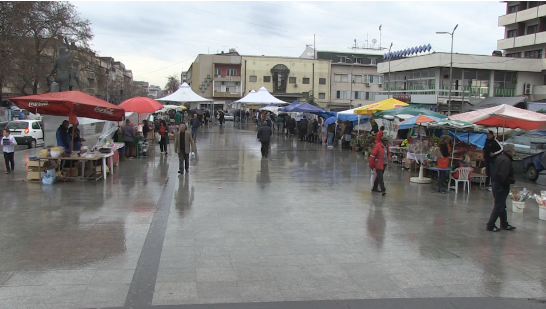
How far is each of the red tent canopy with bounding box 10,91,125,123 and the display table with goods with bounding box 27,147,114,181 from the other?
112 cm

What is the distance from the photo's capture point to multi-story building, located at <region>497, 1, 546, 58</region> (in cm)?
4303

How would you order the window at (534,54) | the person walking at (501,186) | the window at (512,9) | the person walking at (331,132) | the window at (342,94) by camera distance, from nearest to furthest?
the person walking at (501,186), the person walking at (331,132), the window at (534,54), the window at (512,9), the window at (342,94)

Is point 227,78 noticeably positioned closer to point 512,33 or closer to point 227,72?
point 227,72

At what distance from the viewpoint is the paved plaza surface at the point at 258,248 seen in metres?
4.78

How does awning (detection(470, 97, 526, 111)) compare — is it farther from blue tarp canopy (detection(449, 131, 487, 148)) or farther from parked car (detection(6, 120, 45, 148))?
parked car (detection(6, 120, 45, 148))

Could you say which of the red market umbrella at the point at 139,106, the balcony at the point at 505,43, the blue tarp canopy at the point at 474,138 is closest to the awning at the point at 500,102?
the balcony at the point at 505,43

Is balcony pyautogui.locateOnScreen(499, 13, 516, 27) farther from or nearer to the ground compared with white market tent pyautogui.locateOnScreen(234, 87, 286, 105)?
farther from the ground

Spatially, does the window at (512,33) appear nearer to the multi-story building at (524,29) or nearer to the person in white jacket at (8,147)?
the multi-story building at (524,29)

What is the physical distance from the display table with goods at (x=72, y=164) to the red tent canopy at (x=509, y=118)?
10.7 meters

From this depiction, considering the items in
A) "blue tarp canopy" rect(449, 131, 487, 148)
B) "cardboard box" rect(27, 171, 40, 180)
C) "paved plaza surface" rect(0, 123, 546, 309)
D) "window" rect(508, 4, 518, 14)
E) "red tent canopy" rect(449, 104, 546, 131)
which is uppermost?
"window" rect(508, 4, 518, 14)

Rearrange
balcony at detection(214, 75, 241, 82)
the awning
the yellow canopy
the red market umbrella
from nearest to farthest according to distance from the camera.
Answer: the red market umbrella, the yellow canopy, the awning, balcony at detection(214, 75, 241, 82)

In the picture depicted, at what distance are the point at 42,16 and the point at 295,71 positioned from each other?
40322 millimetres

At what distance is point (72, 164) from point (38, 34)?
89.2ft

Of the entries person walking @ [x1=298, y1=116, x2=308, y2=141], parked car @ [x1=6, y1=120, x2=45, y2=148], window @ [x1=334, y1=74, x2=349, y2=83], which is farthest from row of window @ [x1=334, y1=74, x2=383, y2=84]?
parked car @ [x1=6, y1=120, x2=45, y2=148]
